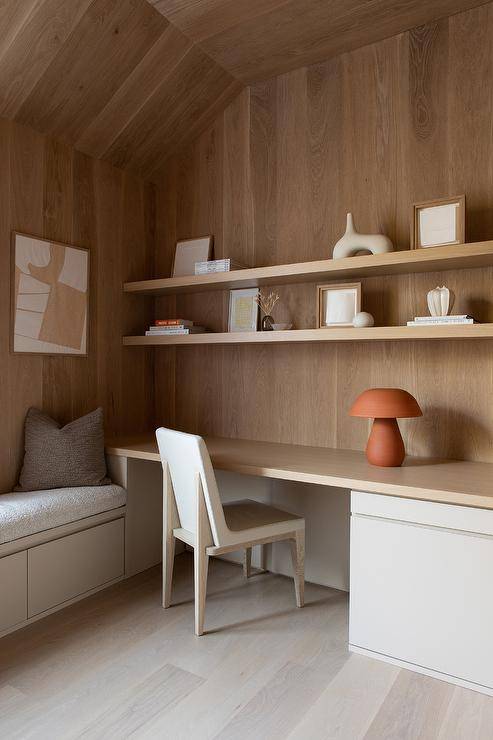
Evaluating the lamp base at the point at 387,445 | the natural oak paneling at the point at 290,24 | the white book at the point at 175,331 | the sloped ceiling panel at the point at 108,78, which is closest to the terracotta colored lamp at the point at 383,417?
the lamp base at the point at 387,445

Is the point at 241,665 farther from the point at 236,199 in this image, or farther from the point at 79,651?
the point at 236,199

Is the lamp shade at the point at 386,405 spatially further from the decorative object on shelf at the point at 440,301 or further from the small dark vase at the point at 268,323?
the small dark vase at the point at 268,323

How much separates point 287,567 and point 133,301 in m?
1.84

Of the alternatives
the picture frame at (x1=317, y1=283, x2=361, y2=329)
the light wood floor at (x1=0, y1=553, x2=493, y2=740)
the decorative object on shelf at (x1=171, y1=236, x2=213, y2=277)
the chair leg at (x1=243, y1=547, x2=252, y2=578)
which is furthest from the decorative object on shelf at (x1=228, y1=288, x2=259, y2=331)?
the light wood floor at (x1=0, y1=553, x2=493, y2=740)

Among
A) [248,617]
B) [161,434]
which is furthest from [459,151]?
[248,617]

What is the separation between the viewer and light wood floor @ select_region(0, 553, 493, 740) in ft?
5.62

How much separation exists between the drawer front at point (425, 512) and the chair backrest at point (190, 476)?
0.58 metres

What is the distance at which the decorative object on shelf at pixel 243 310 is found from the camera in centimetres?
301

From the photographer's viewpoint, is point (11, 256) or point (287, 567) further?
point (287, 567)

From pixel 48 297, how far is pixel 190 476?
1271mm

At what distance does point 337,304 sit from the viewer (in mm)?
2629

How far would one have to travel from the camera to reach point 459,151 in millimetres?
2463

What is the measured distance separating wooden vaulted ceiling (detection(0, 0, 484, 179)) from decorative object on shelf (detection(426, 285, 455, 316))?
1302 millimetres

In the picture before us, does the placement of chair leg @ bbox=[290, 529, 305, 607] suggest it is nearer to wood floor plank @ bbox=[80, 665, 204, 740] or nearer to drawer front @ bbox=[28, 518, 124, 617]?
Result: wood floor plank @ bbox=[80, 665, 204, 740]
